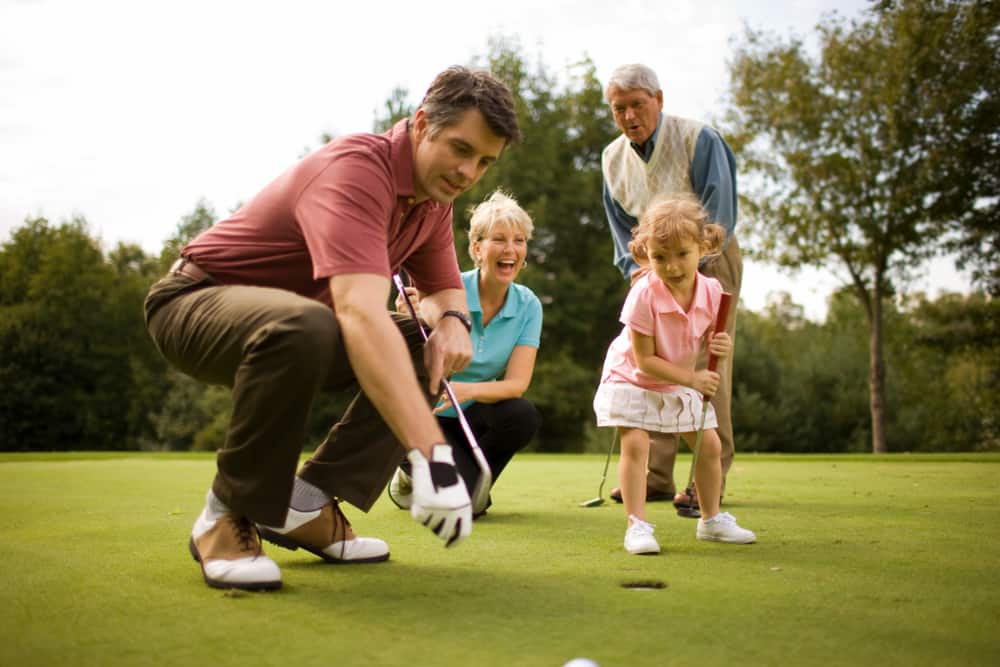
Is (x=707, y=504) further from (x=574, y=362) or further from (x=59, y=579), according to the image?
(x=574, y=362)

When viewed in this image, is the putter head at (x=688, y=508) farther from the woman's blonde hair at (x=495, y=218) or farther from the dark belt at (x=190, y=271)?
the dark belt at (x=190, y=271)

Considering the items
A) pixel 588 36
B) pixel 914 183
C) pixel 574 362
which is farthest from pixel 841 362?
pixel 588 36

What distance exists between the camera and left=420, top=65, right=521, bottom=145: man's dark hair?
2377 millimetres

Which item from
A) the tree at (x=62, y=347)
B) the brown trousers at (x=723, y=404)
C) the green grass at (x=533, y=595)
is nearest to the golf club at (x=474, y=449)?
the green grass at (x=533, y=595)

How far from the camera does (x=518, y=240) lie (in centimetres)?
427

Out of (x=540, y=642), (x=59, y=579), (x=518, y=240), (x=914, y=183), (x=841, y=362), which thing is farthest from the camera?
(x=841, y=362)

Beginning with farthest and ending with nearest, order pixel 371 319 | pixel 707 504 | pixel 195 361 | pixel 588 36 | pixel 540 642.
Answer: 1. pixel 588 36
2. pixel 707 504
3. pixel 195 361
4. pixel 371 319
5. pixel 540 642

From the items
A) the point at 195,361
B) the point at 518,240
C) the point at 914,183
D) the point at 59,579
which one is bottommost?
the point at 59,579

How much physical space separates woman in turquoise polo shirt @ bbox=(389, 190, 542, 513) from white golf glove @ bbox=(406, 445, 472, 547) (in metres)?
2.02

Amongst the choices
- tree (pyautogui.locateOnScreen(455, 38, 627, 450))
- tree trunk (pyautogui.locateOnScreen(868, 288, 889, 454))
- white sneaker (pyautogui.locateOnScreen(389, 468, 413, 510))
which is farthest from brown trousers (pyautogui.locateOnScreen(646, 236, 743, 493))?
tree (pyautogui.locateOnScreen(455, 38, 627, 450))

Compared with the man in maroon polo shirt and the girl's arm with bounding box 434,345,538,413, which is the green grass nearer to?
the man in maroon polo shirt

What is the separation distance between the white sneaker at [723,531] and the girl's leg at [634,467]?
22cm

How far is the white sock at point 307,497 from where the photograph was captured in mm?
2615

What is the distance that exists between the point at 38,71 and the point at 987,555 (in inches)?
1108
